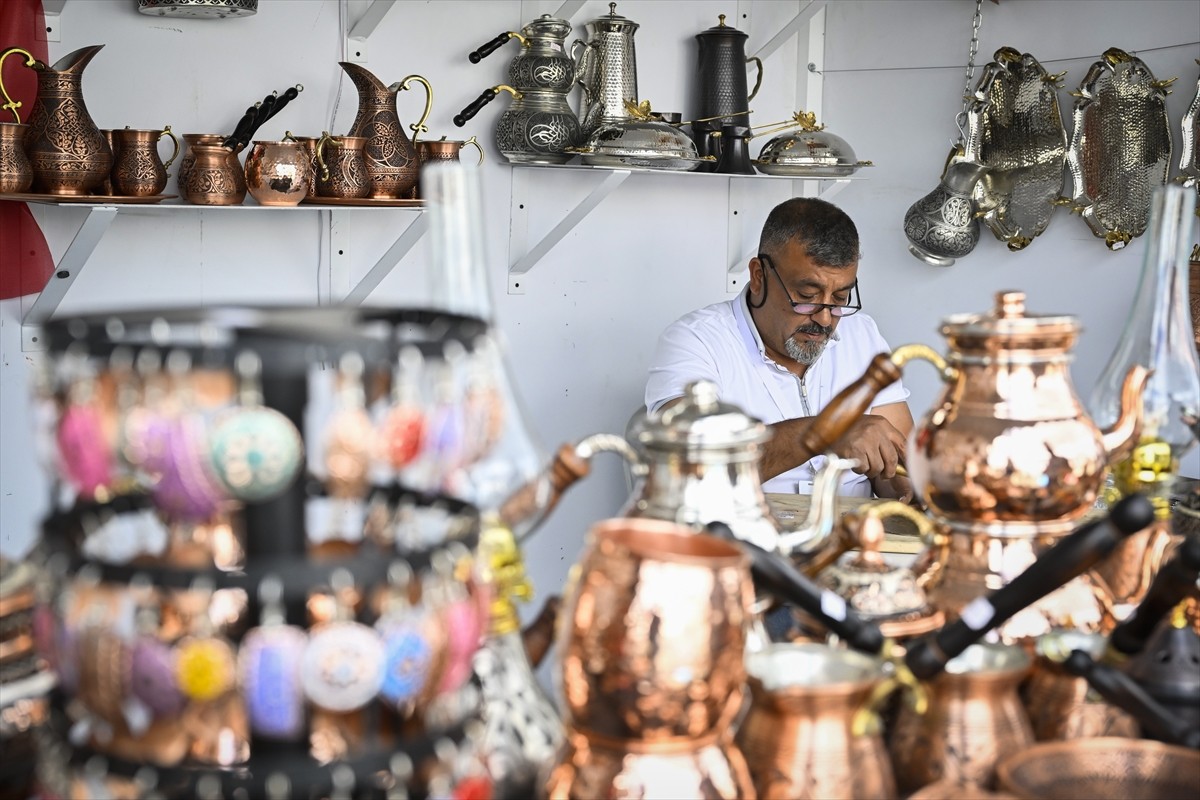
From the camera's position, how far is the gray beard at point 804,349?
106 inches

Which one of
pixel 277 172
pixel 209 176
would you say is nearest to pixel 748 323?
pixel 277 172

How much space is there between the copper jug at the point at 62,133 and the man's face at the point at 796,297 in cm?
138

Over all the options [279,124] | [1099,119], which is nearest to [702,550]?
[279,124]

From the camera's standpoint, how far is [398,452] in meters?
0.50

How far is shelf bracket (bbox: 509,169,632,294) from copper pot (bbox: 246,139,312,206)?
0.68m

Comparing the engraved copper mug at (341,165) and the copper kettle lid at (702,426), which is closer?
the copper kettle lid at (702,426)

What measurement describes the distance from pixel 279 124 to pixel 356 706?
86.7 inches

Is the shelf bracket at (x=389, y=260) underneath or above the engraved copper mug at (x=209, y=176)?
underneath

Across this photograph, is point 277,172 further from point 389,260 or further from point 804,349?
point 804,349

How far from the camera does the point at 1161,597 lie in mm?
741

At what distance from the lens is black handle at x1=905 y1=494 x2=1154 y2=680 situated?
2.24ft

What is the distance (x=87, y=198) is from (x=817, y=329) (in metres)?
1.46

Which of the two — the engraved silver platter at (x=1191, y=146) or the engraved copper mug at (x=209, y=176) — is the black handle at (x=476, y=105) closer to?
the engraved copper mug at (x=209, y=176)

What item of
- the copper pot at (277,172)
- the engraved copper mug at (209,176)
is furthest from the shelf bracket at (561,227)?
the engraved copper mug at (209,176)
